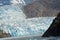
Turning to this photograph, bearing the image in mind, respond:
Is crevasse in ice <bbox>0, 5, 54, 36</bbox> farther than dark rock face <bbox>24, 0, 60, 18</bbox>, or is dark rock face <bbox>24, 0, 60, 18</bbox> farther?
dark rock face <bbox>24, 0, 60, 18</bbox>

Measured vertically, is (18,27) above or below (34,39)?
below

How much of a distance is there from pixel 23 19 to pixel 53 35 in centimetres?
173

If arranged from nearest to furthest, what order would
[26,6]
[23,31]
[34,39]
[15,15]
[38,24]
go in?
1. [34,39]
2. [23,31]
3. [38,24]
4. [15,15]
5. [26,6]

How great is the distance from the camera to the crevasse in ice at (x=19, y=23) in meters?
2.02

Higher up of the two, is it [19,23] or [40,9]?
[40,9]

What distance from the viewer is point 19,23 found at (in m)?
2.22

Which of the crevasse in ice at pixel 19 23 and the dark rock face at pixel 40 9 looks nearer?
the crevasse in ice at pixel 19 23

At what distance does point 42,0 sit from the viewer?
278cm

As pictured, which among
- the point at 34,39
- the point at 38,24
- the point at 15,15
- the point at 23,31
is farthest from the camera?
the point at 15,15

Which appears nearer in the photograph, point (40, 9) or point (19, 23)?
point (19, 23)

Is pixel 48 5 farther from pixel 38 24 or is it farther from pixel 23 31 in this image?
pixel 23 31

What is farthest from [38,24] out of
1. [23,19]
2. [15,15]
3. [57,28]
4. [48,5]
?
[57,28]

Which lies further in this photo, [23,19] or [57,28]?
[23,19]

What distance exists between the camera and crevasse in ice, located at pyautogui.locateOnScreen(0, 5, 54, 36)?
→ 2.02 metres
